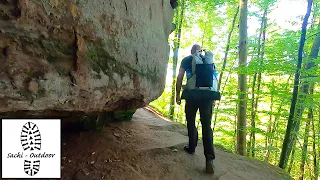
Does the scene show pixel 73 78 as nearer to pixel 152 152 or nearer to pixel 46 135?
pixel 46 135

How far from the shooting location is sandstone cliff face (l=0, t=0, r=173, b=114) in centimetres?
205

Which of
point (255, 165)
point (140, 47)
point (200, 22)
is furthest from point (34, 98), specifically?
point (200, 22)

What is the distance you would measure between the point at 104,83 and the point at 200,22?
37.8 feet

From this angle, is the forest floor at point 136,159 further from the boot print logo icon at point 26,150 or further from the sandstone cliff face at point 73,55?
the sandstone cliff face at point 73,55

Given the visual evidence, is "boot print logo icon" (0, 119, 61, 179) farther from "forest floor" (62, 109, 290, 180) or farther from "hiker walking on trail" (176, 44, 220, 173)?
"hiker walking on trail" (176, 44, 220, 173)

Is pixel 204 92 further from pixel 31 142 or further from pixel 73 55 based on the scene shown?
pixel 31 142

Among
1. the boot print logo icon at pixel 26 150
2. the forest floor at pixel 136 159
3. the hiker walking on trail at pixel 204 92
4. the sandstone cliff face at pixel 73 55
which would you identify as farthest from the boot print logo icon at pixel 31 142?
the hiker walking on trail at pixel 204 92

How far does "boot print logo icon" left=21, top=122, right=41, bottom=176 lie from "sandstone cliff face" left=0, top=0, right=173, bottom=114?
283mm

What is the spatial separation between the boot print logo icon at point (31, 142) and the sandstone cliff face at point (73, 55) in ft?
0.93

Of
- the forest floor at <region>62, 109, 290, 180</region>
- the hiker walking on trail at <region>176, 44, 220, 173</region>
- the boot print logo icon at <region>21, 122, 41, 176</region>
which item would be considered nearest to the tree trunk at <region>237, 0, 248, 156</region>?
the forest floor at <region>62, 109, 290, 180</region>

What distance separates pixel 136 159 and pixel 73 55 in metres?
2.17

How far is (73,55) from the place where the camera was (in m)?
2.49

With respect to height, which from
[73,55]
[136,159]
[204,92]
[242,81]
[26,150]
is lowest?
[136,159]

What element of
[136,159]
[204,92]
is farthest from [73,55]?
[204,92]
